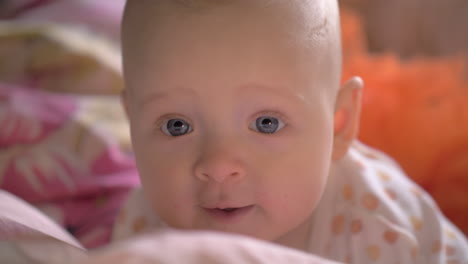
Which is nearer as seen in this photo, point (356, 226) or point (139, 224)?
point (356, 226)

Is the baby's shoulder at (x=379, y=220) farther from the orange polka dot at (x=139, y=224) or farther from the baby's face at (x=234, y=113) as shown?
the orange polka dot at (x=139, y=224)

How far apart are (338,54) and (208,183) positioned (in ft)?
0.84

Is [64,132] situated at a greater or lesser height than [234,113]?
lesser

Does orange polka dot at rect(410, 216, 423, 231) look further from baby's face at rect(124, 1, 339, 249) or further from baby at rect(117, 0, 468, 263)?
baby's face at rect(124, 1, 339, 249)

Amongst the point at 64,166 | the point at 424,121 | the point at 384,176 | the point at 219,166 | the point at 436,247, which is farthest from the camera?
the point at 424,121

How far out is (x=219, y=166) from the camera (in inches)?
29.0

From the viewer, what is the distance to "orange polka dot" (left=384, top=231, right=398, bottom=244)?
887 millimetres

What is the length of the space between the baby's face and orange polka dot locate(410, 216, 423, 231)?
0.19 meters

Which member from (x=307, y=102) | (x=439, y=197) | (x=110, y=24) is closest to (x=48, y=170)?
(x=110, y=24)

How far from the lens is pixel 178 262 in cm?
48

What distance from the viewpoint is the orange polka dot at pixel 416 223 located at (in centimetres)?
92

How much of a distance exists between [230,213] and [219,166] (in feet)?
0.27

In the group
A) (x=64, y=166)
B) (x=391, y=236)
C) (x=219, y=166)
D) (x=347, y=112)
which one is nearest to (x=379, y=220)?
(x=391, y=236)

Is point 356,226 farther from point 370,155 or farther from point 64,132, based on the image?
point 64,132
